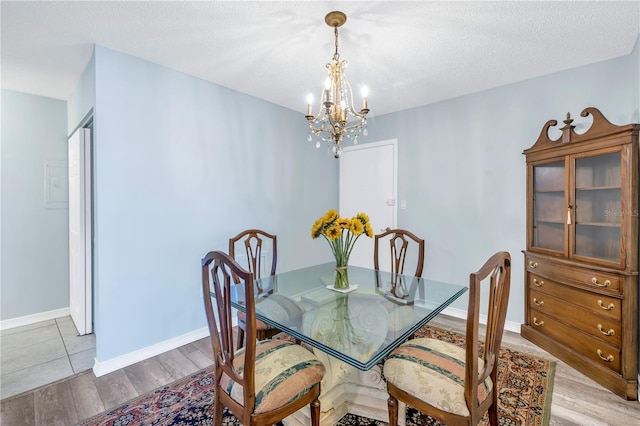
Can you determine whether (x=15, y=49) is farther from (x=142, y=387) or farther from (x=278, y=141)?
(x=142, y=387)

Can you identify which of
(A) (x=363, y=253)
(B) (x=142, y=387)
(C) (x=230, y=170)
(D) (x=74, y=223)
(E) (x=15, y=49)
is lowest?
(B) (x=142, y=387)

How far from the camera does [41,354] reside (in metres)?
2.45

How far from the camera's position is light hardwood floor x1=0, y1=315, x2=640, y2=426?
1.71 meters

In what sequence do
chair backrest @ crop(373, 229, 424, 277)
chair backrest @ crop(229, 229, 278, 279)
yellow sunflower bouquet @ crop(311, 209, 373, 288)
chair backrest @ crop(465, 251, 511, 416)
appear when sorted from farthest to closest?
chair backrest @ crop(229, 229, 278, 279), chair backrest @ crop(373, 229, 424, 277), yellow sunflower bouquet @ crop(311, 209, 373, 288), chair backrest @ crop(465, 251, 511, 416)

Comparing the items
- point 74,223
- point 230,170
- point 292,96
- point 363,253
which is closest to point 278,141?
point 292,96

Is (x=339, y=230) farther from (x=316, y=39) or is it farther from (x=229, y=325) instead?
(x=316, y=39)

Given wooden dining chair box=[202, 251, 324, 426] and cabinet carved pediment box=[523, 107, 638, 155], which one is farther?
cabinet carved pediment box=[523, 107, 638, 155]

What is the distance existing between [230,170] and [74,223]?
62.1 inches

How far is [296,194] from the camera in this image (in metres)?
3.67

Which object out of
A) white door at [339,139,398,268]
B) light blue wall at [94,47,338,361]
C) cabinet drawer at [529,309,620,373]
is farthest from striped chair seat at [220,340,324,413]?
white door at [339,139,398,268]

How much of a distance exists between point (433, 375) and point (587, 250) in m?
1.81

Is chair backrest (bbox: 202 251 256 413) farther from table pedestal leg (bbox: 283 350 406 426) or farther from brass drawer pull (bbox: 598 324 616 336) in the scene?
brass drawer pull (bbox: 598 324 616 336)

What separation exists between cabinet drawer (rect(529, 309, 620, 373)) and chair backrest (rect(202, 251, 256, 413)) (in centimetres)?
234

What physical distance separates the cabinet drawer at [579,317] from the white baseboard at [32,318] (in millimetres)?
4743
